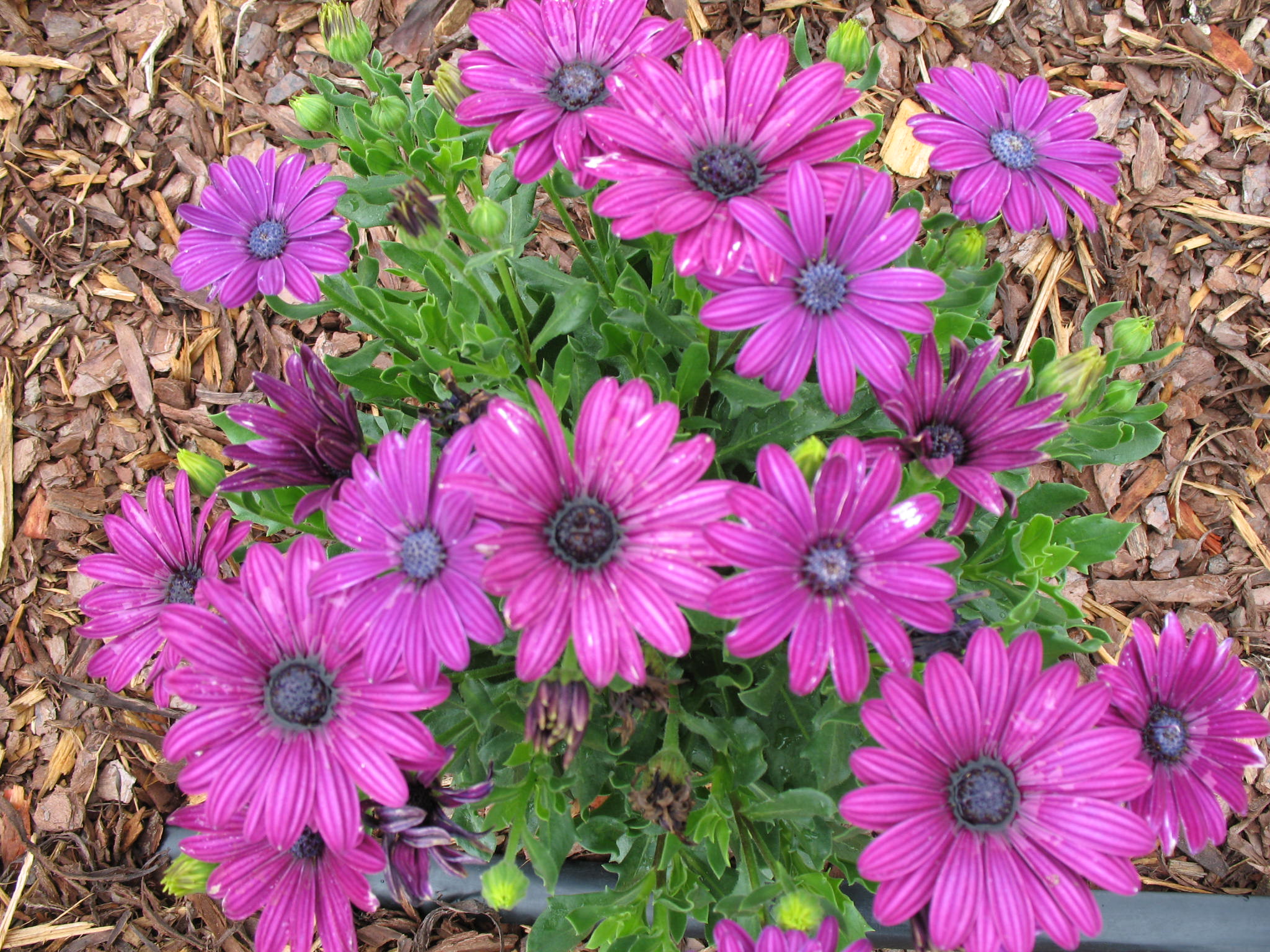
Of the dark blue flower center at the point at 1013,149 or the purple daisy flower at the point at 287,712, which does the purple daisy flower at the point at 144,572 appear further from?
the dark blue flower center at the point at 1013,149

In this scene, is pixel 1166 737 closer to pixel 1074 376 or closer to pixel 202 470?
pixel 1074 376

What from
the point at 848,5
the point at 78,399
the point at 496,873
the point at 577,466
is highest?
the point at 848,5

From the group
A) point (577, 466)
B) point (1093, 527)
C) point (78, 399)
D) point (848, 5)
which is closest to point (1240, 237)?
point (848, 5)

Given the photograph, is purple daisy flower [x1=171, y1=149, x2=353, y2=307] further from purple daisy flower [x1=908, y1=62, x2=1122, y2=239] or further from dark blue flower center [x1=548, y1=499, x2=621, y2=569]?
purple daisy flower [x1=908, y1=62, x2=1122, y2=239]

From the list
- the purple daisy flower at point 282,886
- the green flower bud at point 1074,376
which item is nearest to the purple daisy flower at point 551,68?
the green flower bud at point 1074,376

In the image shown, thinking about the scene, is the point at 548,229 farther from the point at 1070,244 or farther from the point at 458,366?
the point at 1070,244

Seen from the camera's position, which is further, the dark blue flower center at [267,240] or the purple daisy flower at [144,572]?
the dark blue flower center at [267,240]

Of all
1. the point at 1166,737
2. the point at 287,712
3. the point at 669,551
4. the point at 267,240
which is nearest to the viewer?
the point at 669,551

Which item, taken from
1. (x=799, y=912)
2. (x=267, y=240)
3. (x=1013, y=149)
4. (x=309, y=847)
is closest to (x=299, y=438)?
(x=267, y=240)
